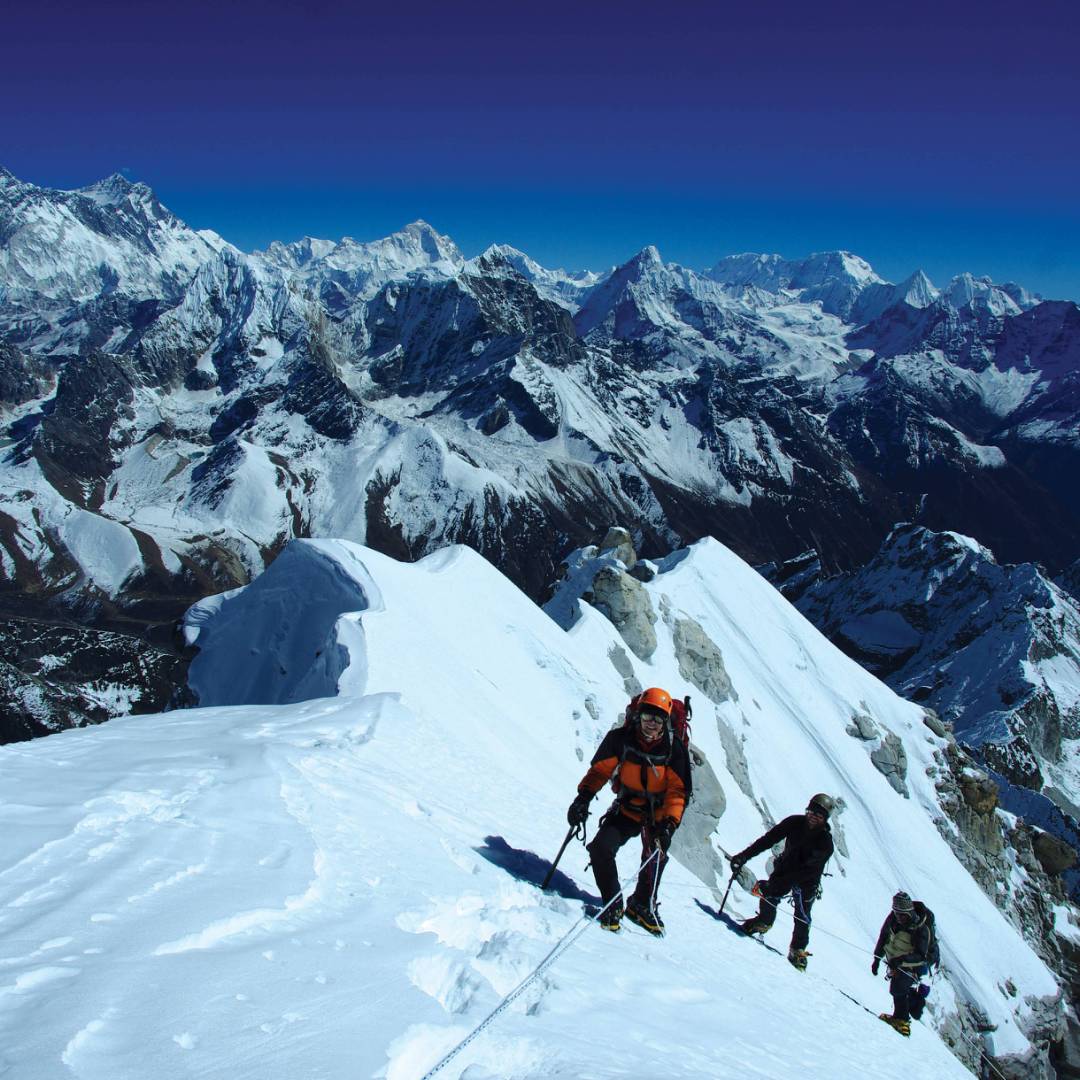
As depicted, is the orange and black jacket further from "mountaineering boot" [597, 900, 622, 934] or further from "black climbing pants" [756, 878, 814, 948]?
"black climbing pants" [756, 878, 814, 948]

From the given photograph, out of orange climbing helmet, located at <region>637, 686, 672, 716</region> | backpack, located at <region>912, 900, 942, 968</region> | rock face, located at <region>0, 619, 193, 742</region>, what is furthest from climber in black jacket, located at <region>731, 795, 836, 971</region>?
rock face, located at <region>0, 619, 193, 742</region>

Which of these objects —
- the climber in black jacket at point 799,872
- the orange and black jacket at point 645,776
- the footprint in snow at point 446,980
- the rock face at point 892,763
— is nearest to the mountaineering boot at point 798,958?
the climber in black jacket at point 799,872

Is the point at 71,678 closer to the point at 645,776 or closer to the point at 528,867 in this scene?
the point at 528,867

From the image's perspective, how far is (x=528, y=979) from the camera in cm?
721

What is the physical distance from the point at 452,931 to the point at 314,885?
176 cm

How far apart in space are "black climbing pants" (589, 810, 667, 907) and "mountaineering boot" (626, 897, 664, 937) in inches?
2.8

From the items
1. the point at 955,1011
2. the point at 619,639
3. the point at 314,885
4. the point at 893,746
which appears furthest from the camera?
the point at 893,746

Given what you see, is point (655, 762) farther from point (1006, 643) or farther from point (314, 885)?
point (1006, 643)

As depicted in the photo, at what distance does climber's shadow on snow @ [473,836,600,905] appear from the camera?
1173cm

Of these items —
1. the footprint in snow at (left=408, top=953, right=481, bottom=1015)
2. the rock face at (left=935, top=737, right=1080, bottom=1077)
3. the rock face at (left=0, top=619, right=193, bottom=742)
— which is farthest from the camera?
the rock face at (left=0, top=619, right=193, bottom=742)

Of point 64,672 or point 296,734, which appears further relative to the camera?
point 64,672

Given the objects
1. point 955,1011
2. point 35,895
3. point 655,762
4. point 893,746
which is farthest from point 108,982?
point 893,746

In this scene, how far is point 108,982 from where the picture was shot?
5805 mm

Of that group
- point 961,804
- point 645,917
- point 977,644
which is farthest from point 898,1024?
point 977,644
